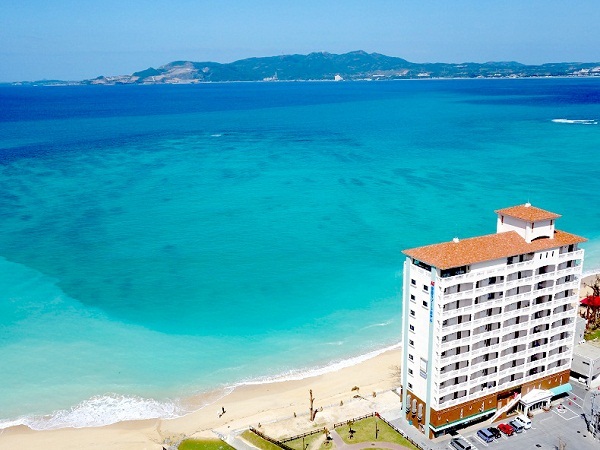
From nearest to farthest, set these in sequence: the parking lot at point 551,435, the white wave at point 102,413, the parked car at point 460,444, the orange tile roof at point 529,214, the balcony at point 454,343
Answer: the balcony at point 454,343
the parked car at point 460,444
the parking lot at point 551,435
the orange tile roof at point 529,214
the white wave at point 102,413

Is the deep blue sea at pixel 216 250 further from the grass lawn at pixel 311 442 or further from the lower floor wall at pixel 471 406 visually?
the lower floor wall at pixel 471 406

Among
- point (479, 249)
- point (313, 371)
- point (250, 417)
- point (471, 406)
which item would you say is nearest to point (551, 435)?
point (471, 406)

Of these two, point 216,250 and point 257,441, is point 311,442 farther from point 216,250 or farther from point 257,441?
point 216,250

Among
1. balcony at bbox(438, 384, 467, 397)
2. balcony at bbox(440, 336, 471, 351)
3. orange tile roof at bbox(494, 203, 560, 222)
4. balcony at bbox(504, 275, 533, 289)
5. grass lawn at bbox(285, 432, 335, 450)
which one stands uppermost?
orange tile roof at bbox(494, 203, 560, 222)

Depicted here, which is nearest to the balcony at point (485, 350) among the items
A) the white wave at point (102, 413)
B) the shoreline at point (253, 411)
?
the shoreline at point (253, 411)

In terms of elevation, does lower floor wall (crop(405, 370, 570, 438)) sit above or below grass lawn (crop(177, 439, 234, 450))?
above

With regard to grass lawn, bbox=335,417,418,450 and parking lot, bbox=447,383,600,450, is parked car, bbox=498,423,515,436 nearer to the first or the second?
parking lot, bbox=447,383,600,450

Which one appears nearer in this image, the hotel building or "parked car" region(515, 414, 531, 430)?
the hotel building

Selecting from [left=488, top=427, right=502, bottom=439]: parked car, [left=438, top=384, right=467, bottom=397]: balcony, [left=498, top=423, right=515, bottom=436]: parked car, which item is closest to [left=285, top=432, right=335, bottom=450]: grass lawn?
[left=438, top=384, right=467, bottom=397]: balcony
